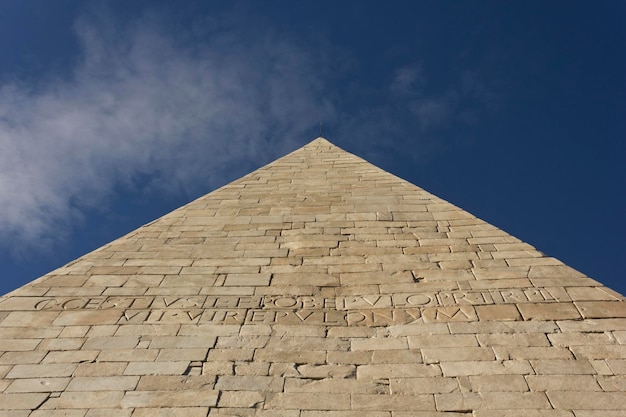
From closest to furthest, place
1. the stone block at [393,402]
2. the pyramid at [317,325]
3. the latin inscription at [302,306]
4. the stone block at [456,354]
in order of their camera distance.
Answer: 1. the stone block at [393,402]
2. the pyramid at [317,325]
3. the stone block at [456,354]
4. the latin inscription at [302,306]

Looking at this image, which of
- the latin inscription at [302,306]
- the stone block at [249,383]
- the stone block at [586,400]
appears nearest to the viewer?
the stone block at [586,400]

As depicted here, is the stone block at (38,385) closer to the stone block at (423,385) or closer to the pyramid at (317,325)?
the pyramid at (317,325)

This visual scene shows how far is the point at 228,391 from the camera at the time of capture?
400 centimetres

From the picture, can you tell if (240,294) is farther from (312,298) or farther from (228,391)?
(228,391)

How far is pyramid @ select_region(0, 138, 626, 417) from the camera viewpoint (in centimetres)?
390

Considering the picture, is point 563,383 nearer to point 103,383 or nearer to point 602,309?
point 602,309

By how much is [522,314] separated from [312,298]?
5.94ft

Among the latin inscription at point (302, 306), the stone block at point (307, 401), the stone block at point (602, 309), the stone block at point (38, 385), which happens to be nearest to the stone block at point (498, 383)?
the latin inscription at point (302, 306)

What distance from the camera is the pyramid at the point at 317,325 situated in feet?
12.8

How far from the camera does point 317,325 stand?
4688mm

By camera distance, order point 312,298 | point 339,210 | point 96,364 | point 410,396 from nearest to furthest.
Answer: point 410,396 < point 96,364 < point 312,298 < point 339,210

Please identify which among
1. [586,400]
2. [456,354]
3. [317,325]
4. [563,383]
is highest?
[317,325]

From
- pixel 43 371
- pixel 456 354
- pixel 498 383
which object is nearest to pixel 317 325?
pixel 456 354

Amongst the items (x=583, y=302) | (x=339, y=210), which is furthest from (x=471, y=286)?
(x=339, y=210)
